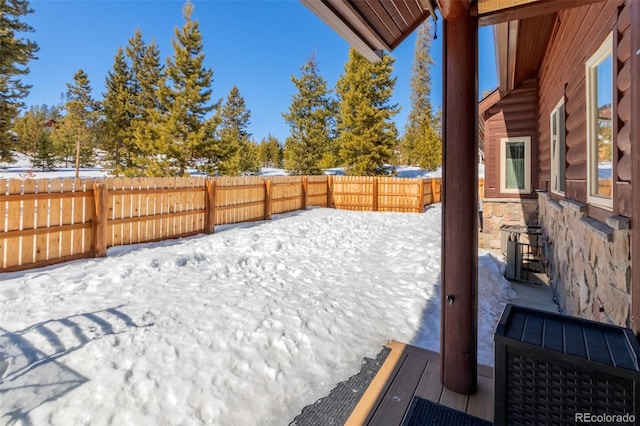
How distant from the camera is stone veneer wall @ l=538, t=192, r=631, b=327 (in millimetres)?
1773

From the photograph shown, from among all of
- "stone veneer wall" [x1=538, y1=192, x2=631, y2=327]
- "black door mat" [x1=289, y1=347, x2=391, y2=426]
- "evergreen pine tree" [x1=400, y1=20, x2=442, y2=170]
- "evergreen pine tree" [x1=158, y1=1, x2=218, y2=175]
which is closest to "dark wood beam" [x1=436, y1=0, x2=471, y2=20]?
"stone veneer wall" [x1=538, y1=192, x2=631, y2=327]

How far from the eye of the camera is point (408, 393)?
194 cm

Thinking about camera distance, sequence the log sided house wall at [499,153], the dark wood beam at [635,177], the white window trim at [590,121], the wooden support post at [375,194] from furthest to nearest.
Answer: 1. the wooden support post at [375,194]
2. the log sided house wall at [499,153]
3. the white window trim at [590,121]
4. the dark wood beam at [635,177]

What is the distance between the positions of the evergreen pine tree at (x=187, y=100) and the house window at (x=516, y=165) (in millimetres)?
13856

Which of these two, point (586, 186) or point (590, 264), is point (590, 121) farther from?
point (590, 264)

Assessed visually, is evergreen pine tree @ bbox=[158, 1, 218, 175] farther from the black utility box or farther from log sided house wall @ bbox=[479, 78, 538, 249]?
the black utility box

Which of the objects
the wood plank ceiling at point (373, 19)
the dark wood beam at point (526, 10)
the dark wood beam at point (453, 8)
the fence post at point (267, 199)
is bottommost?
the fence post at point (267, 199)

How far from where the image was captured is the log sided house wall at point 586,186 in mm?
1776

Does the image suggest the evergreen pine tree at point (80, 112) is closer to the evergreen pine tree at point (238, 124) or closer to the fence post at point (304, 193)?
the evergreen pine tree at point (238, 124)

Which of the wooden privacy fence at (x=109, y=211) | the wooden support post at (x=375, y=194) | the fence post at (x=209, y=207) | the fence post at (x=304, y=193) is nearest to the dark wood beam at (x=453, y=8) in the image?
the wooden privacy fence at (x=109, y=211)

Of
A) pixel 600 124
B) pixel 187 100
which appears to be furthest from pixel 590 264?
pixel 187 100

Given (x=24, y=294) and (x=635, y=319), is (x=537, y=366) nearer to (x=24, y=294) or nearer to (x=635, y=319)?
(x=635, y=319)

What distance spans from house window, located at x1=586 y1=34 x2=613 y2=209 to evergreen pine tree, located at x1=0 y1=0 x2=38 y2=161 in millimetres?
17008

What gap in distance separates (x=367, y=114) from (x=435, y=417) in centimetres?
1797
